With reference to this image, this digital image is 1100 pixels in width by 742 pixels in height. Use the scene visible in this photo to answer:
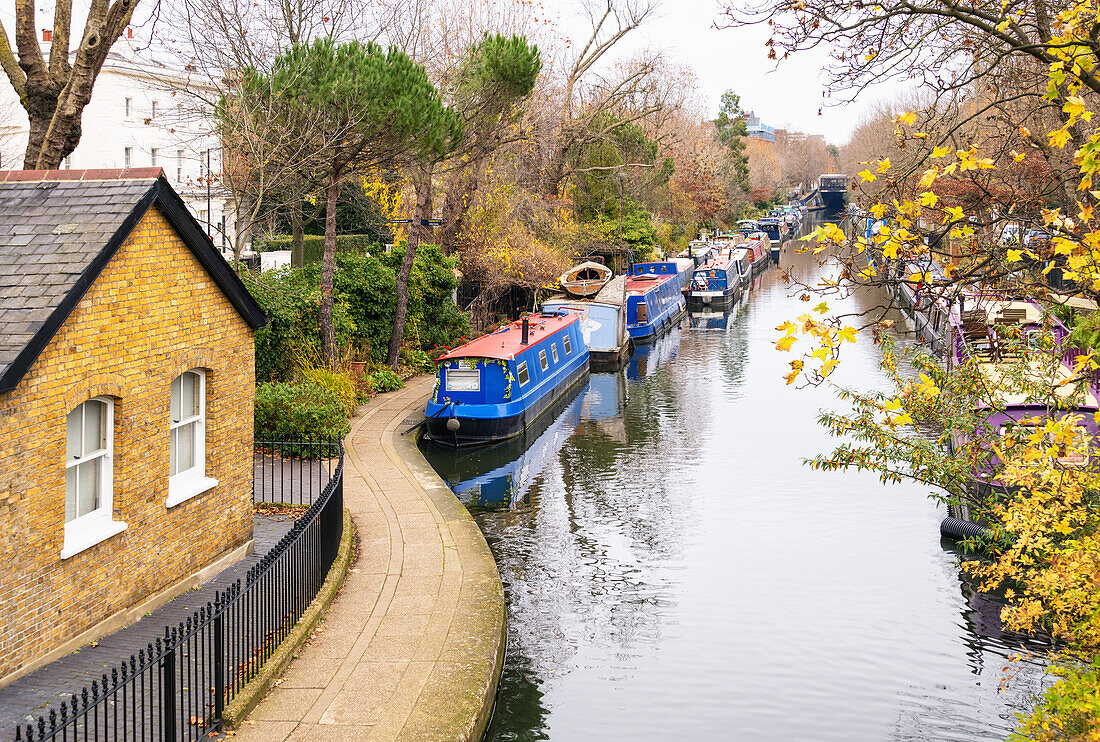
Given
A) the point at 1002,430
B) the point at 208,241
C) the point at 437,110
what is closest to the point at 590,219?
the point at 437,110

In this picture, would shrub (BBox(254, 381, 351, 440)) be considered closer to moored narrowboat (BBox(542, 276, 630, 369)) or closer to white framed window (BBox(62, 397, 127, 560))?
white framed window (BBox(62, 397, 127, 560))

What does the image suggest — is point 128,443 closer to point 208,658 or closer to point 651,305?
point 208,658

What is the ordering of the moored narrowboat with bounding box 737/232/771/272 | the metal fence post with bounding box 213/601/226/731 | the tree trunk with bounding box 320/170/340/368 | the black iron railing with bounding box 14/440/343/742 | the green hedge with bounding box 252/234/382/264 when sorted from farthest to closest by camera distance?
the moored narrowboat with bounding box 737/232/771/272 < the green hedge with bounding box 252/234/382/264 < the tree trunk with bounding box 320/170/340/368 < the metal fence post with bounding box 213/601/226/731 < the black iron railing with bounding box 14/440/343/742

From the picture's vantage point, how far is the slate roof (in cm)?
845

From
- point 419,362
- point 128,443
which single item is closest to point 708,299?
point 419,362

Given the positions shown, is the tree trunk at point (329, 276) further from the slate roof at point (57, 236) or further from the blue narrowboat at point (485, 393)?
the slate roof at point (57, 236)

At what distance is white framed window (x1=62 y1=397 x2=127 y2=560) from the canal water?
4.32 metres

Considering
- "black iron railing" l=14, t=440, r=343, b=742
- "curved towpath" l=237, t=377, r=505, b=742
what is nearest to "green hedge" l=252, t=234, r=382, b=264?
"curved towpath" l=237, t=377, r=505, b=742

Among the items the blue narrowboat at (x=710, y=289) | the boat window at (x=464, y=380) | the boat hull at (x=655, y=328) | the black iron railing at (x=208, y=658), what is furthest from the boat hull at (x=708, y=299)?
the black iron railing at (x=208, y=658)

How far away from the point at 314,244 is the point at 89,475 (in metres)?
29.6

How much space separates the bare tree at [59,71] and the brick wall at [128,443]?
3857 millimetres

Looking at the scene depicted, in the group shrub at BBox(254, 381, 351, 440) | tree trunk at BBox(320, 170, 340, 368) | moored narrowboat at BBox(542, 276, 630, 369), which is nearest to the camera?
shrub at BBox(254, 381, 351, 440)

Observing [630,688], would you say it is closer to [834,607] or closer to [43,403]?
[834,607]

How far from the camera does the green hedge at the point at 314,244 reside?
1444 inches
